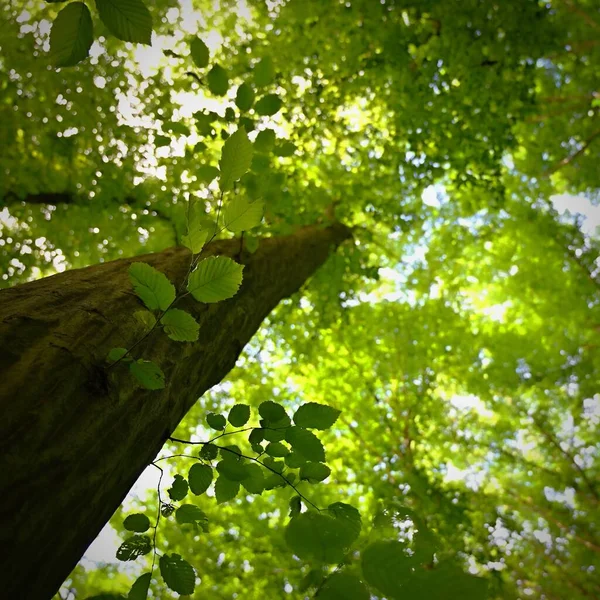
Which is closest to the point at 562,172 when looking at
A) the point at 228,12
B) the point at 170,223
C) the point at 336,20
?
the point at 336,20

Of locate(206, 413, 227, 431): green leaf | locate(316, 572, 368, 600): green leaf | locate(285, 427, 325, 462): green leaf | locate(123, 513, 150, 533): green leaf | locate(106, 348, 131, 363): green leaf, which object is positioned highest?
locate(206, 413, 227, 431): green leaf

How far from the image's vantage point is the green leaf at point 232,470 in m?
0.99

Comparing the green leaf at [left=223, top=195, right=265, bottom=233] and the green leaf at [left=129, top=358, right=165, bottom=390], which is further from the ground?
the green leaf at [left=223, top=195, right=265, bottom=233]

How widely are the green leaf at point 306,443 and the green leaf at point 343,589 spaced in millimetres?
281

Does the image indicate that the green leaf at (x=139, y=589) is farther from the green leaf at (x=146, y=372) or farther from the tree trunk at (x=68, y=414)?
the green leaf at (x=146, y=372)

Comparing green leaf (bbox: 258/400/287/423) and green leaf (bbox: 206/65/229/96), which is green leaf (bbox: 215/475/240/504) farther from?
green leaf (bbox: 206/65/229/96)

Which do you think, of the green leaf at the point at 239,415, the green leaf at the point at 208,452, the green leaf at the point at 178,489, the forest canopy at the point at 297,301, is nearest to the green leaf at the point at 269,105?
the forest canopy at the point at 297,301

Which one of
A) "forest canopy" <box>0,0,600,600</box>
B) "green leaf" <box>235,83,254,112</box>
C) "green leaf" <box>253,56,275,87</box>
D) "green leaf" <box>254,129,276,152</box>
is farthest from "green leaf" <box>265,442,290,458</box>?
"green leaf" <box>253,56,275,87</box>

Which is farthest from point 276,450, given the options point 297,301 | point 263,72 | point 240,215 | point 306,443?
point 297,301

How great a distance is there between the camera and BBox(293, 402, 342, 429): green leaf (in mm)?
901

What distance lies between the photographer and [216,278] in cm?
70

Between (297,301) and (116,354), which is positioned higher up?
(297,301)

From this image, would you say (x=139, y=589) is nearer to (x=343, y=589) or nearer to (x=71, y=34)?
(x=343, y=589)

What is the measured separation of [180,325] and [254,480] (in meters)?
0.55
